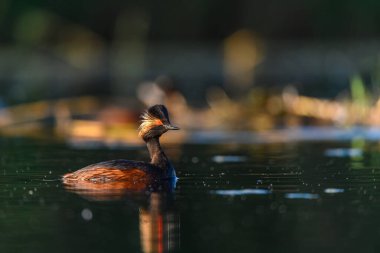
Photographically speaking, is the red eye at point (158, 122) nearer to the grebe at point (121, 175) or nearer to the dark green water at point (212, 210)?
the grebe at point (121, 175)

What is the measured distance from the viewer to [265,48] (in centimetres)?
3819

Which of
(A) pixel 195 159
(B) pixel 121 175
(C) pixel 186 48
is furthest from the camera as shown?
(C) pixel 186 48

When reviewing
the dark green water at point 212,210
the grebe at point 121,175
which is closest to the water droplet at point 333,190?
the dark green water at point 212,210

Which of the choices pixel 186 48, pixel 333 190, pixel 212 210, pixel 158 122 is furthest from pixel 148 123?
pixel 186 48

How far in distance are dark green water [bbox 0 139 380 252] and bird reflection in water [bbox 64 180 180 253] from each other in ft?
0.04

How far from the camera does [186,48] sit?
3903cm

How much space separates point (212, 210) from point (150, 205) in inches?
27.9

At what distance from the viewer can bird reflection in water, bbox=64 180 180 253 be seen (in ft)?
33.0

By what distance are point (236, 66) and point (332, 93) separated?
384cm

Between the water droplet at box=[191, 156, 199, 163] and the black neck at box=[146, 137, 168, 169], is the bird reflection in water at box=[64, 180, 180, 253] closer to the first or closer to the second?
the black neck at box=[146, 137, 168, 169]

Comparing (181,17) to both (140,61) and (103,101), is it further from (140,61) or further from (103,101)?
(103,101)

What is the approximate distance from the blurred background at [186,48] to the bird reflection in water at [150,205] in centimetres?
1634

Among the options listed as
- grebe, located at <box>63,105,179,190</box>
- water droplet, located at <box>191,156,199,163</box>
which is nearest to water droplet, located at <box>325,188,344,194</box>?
grebe, located at <box>63,105,179,190</box>

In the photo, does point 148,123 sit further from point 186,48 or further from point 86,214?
point 186,48
